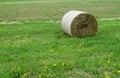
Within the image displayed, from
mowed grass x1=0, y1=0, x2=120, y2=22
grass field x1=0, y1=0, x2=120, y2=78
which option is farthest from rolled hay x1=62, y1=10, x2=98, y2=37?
mowed grass x1=0, y1=0, x2=120, y2=22

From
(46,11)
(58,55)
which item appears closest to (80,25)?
(58,55)

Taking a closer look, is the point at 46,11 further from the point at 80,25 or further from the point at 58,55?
the point at 58,55

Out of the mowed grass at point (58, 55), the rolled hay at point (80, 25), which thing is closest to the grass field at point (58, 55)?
the mowed grass at point (58, 55)

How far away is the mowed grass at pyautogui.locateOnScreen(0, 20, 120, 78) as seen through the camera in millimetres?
5918

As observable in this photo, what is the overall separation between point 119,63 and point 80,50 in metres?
1.42

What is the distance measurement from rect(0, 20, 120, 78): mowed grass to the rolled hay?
31 cm

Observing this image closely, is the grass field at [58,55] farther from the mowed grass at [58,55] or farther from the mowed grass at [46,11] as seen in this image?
the mowed grass at [46,11]

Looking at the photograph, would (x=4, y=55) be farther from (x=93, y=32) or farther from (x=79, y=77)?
(x=93, y=32)

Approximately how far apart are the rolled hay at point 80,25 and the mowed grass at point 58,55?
308 mm

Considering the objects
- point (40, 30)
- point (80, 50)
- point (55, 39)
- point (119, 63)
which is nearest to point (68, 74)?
point (119, 63)

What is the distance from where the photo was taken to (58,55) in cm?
717

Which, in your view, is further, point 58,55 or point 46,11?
point 46,11

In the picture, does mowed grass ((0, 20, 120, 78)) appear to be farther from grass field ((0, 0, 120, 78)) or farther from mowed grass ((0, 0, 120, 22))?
mowed grass ((0, 0, 120, 22))

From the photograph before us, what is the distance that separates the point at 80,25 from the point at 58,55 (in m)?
2.73
